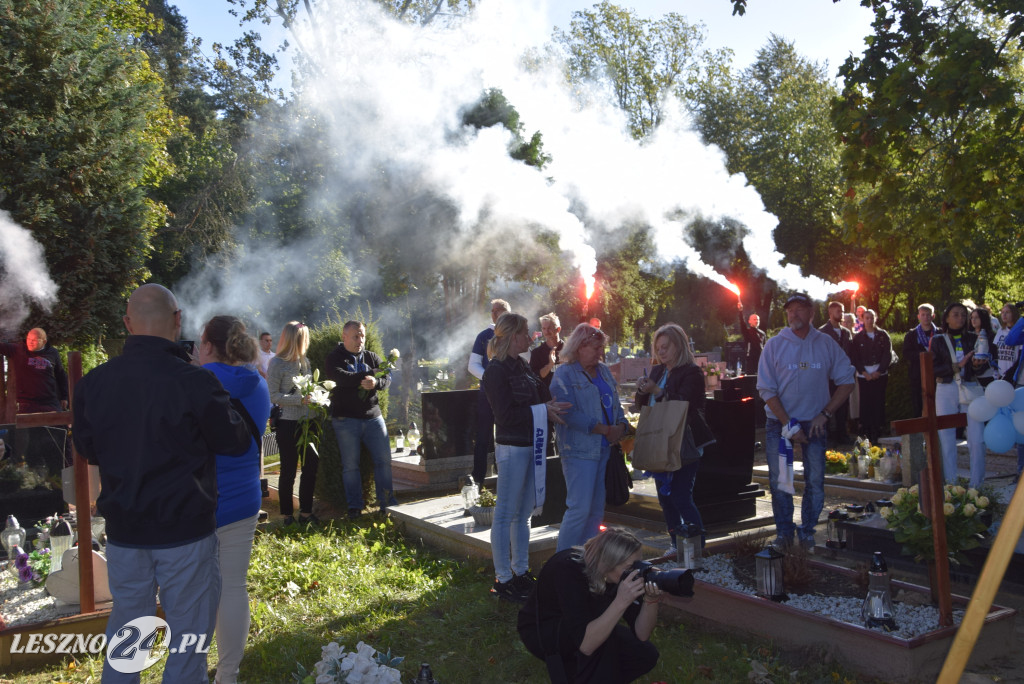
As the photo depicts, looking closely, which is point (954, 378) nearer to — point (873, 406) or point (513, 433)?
point (873, 406)

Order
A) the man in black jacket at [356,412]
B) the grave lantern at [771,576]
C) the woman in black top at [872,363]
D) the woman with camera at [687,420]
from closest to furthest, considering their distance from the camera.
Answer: the grave lantern at [771,576]
the woman with camera at [687,420]
the man in black jacket at [356,412]
the woman in black top at [872,363]

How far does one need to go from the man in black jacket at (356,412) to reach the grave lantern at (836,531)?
3885 mm

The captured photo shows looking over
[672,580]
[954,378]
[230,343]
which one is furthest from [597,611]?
[954,378]

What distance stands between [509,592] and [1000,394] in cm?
299

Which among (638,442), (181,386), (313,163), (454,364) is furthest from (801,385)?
(313,163)

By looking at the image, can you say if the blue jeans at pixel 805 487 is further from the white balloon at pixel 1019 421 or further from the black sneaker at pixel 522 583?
the black sneaker at pixel 522 583

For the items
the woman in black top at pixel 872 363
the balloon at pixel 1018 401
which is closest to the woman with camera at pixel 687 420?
the balloon at pixel 1018 401

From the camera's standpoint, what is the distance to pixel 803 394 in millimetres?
5930

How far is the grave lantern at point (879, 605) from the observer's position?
13.7 ft

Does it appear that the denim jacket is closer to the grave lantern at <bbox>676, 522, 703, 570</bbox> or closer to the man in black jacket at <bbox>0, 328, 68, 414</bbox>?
the grave lantern at <bbox>676, 522, 703, 570</bbox>

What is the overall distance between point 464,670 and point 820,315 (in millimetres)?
29812

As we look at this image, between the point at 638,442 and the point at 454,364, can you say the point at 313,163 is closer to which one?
the point at 454,364

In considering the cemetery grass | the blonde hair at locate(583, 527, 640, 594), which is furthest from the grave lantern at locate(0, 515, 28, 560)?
→ the blonde hair at locate(583, 527, 640, 594)

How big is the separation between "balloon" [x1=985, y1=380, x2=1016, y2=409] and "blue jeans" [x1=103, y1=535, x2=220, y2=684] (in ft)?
12.5
